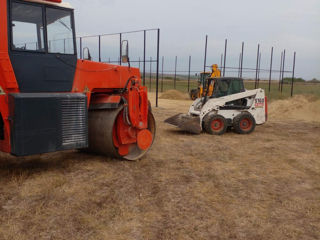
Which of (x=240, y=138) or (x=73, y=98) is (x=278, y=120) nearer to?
(x=240, y=138)

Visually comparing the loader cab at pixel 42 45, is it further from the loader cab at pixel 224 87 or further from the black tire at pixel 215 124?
the loader cab at pixel 224 87

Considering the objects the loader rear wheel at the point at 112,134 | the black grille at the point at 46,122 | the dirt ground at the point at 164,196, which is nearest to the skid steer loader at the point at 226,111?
the dirt ground at the point at 164,196

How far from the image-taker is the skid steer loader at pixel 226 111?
34.1 ft

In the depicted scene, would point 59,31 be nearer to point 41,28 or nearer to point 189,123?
point 41,28

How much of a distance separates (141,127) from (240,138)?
462 cm

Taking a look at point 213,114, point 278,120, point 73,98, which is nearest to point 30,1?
point 73,98

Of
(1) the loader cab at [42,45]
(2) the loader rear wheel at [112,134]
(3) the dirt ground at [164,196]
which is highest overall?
(1) the loader cab at [42,45]

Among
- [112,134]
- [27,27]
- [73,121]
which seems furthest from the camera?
[112,134]

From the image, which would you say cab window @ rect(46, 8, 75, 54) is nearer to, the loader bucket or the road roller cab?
the road roller cab

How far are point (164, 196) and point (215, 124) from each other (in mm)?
5871

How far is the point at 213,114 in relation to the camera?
1045 cm

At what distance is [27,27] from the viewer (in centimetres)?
520

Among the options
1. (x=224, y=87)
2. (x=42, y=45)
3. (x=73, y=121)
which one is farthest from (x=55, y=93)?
(x=224, y=87)

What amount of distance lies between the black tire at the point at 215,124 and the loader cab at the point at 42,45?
556cm
